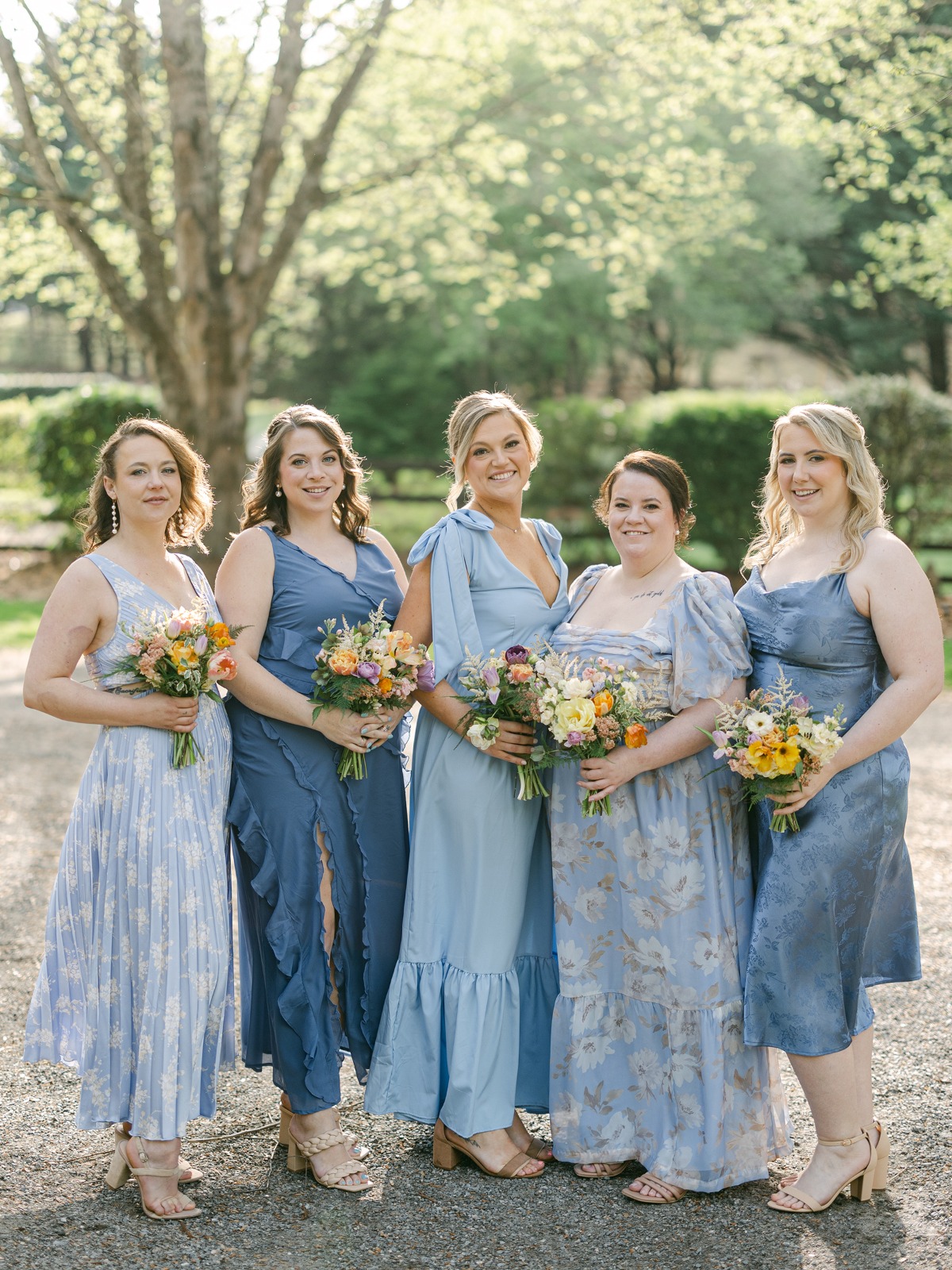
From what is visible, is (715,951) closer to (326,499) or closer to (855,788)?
(855,788)

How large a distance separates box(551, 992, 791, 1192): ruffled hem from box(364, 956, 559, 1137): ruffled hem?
18 cm

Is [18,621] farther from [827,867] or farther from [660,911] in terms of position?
[827,867]

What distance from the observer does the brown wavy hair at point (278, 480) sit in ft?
13.6

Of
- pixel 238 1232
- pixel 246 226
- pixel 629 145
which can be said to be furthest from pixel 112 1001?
pixel 629 145

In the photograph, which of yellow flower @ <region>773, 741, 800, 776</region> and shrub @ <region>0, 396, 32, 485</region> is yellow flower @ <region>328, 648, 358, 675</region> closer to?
yellow flower @ <region>773, 741, 800, 776</region>

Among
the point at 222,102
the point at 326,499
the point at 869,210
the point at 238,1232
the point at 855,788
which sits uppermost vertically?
the point at 869,210

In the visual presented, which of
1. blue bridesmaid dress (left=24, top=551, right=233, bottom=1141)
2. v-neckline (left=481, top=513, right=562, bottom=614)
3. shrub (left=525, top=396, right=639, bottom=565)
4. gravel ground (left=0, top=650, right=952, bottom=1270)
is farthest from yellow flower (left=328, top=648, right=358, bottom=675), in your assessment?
shrub (left=525, top=396, right=639, bottom=565)

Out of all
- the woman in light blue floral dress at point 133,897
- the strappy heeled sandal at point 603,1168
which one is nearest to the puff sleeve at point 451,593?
the woman in light blue floral dress at point 133,897

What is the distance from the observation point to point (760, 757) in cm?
351

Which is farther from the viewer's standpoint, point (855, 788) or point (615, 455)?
point (615, 455)

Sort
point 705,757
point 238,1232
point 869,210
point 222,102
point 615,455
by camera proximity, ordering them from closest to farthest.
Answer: point 238,1232 < point 705,757 < point 222,102 < point 615,455 < point 869,210

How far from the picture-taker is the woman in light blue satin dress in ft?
13.3

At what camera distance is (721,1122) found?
151 inches

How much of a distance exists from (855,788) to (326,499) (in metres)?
1.95
